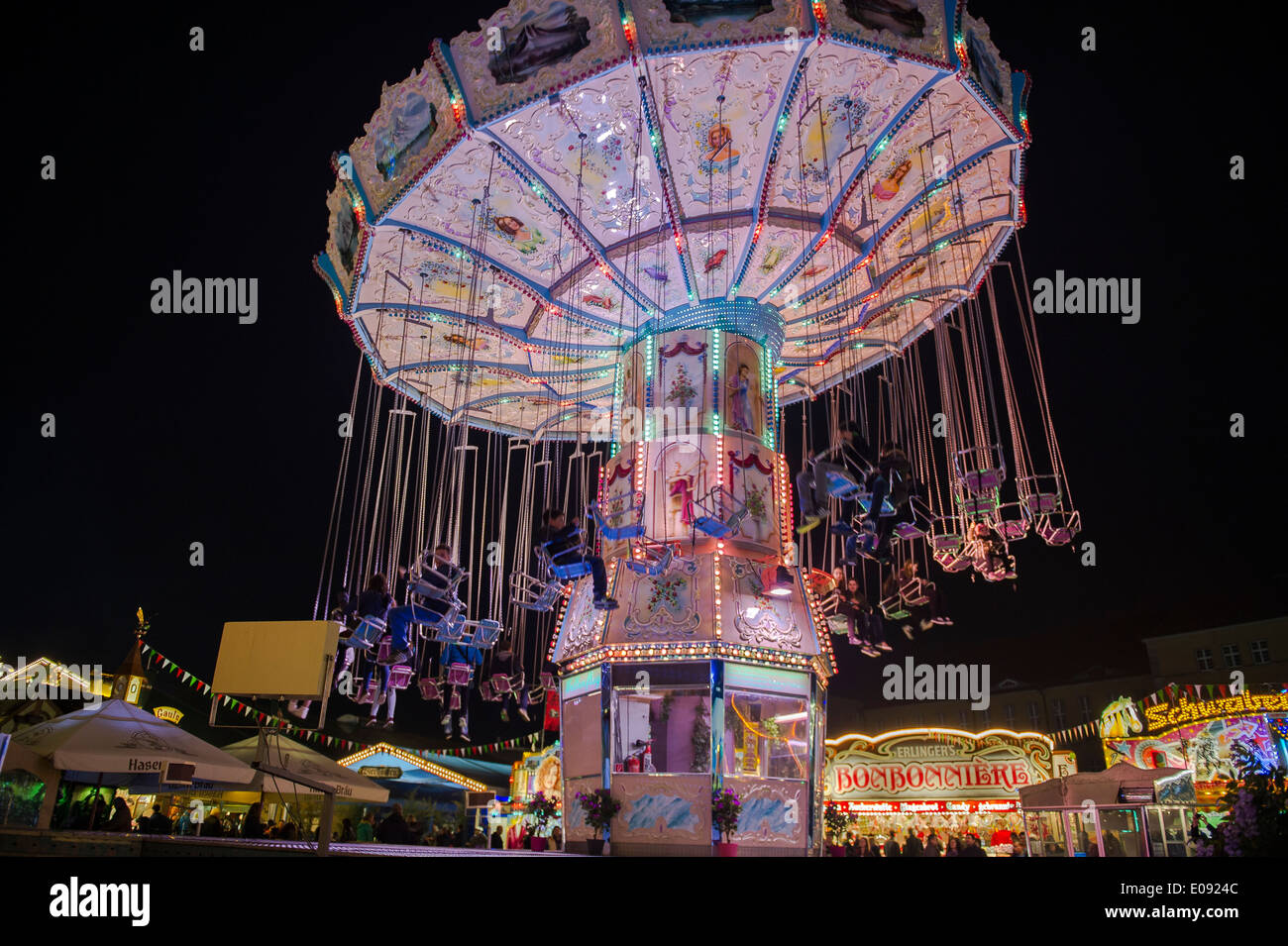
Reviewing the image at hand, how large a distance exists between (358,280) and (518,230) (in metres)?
2.91

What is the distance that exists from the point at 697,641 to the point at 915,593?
3.24 metres

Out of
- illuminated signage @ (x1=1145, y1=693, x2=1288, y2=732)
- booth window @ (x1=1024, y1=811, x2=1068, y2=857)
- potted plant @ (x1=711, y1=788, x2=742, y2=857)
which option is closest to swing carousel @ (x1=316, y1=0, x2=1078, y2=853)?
potted plant @ (x1=711, y1=788, x2=742, y2=857)

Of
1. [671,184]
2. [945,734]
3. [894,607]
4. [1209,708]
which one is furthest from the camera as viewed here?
[945,734]

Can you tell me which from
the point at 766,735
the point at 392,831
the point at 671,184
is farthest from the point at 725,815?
the point at 671,184

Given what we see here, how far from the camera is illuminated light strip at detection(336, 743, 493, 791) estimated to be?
2773 cm

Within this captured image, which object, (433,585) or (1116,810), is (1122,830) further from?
(433,585)

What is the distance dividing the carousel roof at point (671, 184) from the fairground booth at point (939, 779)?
1496 centimetres

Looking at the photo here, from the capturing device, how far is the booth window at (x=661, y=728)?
12062mm

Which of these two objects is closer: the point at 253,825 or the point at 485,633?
the point at 485,633

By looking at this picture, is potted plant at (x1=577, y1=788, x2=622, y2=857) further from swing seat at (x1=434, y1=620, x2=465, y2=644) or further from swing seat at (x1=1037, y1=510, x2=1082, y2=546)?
swing seat at (x1=1037, y1=510, x2=1082, y2=546)

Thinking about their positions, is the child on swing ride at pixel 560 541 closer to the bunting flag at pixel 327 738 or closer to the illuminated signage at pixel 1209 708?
the bunting flag at pixel 327 738

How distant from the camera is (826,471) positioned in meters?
10.8
